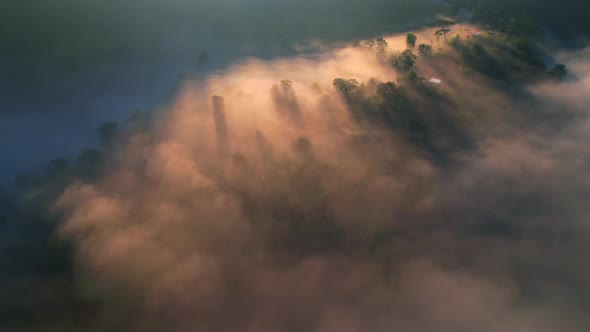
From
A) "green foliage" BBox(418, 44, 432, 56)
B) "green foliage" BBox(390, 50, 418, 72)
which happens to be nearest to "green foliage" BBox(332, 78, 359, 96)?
"green foliage" BBox(390, 50, 418, 72)

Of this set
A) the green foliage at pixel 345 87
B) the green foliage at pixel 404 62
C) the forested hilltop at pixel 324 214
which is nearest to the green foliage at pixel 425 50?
the green foliage at pixel 404 62

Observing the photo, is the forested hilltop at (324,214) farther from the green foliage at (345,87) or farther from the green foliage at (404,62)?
the green foliage at (404,62)

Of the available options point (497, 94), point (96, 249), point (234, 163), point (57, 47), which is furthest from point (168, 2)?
point (497, 94)

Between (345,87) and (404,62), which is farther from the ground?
(404,62)

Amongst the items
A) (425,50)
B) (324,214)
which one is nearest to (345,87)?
(425,50)

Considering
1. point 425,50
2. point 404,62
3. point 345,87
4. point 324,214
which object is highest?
point 425,50

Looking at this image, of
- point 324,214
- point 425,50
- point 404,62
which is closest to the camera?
point 324,214

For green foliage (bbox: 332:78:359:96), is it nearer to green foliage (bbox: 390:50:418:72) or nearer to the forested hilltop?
the forested hilltop

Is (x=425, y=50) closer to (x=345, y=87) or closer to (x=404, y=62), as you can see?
(x=404, y=62)
